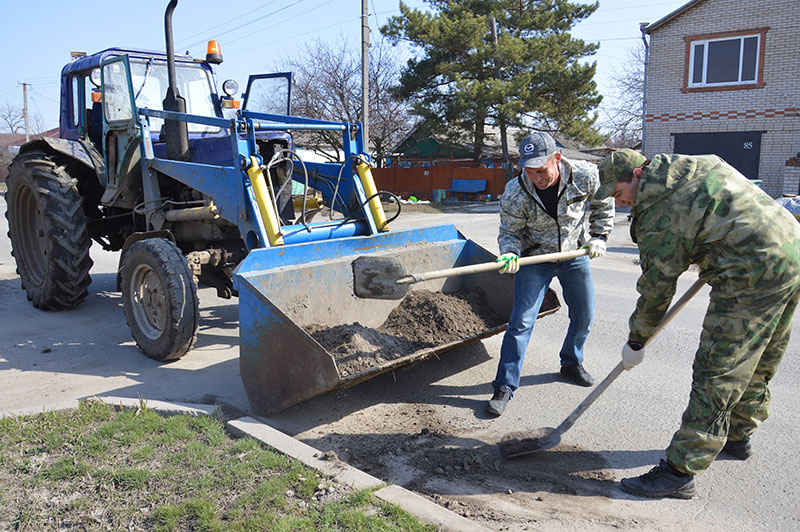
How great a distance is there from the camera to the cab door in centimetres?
601

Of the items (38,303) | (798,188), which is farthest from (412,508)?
(798,188)

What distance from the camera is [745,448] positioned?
11.5 feet

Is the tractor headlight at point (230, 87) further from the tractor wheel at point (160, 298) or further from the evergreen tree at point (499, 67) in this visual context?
the evergreen tree at point (499, 67)

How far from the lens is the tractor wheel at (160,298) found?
4871mm

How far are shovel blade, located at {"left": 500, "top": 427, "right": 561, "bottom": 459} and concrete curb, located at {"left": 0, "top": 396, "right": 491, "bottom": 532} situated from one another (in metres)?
0.79

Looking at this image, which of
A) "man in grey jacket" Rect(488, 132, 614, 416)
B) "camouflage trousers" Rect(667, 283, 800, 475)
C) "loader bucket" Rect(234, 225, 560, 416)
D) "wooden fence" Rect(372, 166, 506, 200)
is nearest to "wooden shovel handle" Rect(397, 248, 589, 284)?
"man in grey jacket" Rect(488, 132, 614, 416)

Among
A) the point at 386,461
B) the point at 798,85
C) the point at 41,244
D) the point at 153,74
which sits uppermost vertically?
the point at 798,85

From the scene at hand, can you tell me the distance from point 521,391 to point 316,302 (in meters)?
1.67

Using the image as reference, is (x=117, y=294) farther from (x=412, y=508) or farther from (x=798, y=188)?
(x=798, y=188)

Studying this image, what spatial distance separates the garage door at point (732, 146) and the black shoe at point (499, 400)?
1622 centimetres

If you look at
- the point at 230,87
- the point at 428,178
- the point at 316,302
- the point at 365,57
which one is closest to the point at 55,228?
the point at 230,87

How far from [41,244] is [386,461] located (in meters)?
5.60

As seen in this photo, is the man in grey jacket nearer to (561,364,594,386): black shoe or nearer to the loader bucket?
the loader bucket

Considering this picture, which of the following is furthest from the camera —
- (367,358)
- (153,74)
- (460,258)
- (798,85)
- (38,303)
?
(798,85)
